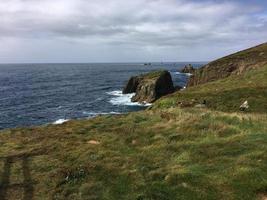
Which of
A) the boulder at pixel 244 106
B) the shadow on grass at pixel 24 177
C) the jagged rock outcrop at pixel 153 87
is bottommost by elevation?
the jagged rock outcrop at pixel 153 87

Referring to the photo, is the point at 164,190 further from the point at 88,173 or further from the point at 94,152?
the point at 94,152

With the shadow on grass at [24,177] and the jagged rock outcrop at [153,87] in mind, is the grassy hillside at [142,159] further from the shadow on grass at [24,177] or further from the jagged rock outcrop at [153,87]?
the jagged rock outcrop at [153,87]

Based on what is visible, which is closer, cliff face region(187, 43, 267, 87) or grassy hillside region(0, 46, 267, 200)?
grassy hillside region(0, 46, 267, 200)

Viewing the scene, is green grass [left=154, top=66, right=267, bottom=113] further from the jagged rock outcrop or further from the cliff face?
the jagged rock outcrop

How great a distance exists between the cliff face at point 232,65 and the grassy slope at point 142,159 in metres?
55.1

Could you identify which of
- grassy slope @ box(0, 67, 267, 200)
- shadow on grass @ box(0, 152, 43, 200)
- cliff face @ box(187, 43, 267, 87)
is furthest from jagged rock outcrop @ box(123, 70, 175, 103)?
shadow on grass @ box(0, 152, 43, 200)

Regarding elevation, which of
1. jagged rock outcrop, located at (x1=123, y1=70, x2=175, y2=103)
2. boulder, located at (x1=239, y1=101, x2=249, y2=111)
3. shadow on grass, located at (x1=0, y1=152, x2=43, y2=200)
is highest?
boulder, located at (x1=239, y1=101, x2=249, y2=111)

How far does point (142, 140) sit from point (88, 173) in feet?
18.3

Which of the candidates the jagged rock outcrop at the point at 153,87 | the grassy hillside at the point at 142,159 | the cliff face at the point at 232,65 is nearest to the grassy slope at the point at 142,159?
the grassy hillside at the point at 142,159

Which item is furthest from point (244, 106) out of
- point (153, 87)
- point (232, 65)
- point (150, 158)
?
point (153, 87)

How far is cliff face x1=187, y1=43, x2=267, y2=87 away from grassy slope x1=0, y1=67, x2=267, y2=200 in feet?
181

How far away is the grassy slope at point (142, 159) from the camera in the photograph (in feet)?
51.5

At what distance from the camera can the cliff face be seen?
79500 millimetres

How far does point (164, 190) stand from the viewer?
15508 mm
